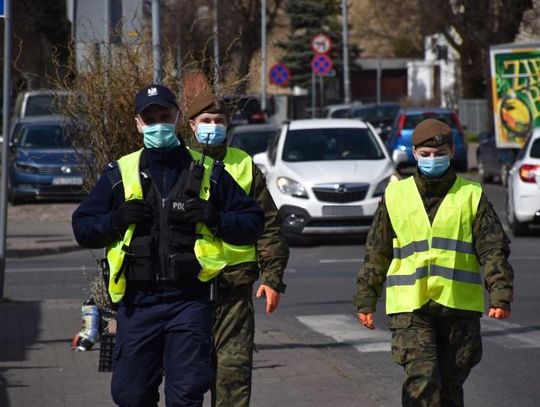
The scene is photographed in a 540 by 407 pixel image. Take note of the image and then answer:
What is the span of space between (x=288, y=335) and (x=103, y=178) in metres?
5.75

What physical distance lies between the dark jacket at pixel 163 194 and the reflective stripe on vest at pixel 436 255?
895 mm

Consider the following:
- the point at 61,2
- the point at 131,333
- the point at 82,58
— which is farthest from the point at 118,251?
the point at 61,2

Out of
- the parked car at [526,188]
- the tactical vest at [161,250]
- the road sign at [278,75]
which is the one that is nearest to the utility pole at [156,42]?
the tactical vest at [161,250]

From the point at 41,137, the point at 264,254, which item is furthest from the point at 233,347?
the point at 41,137

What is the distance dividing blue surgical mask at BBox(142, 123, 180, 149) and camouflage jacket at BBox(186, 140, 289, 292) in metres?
1.20

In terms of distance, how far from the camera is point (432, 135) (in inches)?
268

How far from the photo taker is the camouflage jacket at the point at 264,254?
7.02m

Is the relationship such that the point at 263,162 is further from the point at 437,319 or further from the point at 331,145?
the point at 437,319

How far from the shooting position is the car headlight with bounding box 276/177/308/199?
19.1 metres

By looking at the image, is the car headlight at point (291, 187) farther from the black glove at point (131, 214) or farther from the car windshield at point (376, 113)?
the car windshield at point (376, 113)

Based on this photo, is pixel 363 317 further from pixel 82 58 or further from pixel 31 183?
pixel 31 183

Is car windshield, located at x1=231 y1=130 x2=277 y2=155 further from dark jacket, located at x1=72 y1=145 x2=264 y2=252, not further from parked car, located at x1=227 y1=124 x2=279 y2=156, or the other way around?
dark jacket, located at x1=72 y1=145 x2=264 y2=252

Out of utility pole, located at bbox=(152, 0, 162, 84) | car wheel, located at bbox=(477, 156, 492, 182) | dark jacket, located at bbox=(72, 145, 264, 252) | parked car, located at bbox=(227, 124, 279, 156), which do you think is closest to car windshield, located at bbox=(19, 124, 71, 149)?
parked car, located at bbox=(227, 124, 279, 156)

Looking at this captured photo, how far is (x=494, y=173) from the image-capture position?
30812 mm
